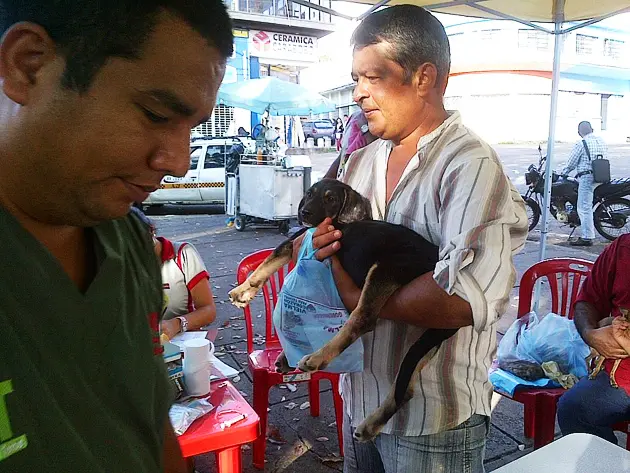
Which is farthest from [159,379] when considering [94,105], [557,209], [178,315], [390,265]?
[557,209]

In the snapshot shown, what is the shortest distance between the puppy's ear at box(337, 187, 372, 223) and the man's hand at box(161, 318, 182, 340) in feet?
5.21

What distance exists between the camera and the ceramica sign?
22.0 meters

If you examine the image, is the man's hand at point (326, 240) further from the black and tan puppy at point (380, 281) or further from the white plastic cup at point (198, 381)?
the white plastic cup at point (198, 381)

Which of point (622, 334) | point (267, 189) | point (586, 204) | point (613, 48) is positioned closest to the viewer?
point (622, 334)

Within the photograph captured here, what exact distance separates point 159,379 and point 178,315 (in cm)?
247

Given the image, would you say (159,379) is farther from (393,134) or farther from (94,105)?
(393,134)

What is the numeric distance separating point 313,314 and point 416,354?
0.36 m

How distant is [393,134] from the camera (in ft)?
5.79

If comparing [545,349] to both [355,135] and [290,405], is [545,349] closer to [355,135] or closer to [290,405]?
[290,405]

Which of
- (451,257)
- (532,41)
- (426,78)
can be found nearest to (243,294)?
(451,257)

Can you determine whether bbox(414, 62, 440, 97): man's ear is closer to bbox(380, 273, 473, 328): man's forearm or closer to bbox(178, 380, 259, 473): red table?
bbox(380, 273, 473, 328): man's forearm

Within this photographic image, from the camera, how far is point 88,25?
2.65 feet

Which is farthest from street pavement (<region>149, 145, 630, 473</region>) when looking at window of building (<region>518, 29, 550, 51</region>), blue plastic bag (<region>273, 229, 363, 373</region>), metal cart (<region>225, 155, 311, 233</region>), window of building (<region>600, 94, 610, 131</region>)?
window of building (<region>600, 94, 610, 131</region>)

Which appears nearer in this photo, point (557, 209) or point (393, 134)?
point (393, 134)
